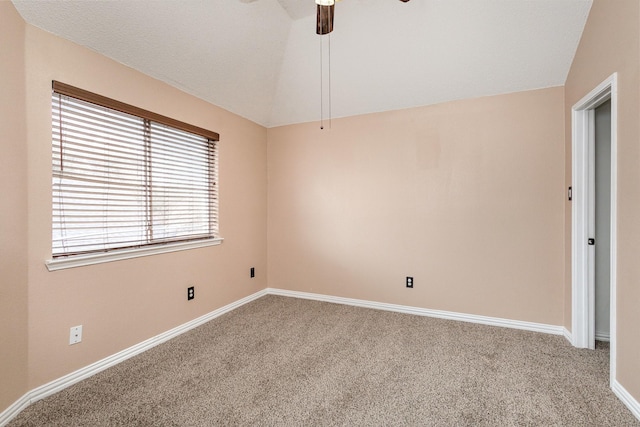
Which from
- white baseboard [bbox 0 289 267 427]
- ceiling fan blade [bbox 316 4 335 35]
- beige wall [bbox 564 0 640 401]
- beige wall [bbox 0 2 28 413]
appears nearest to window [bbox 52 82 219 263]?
beige wall [bbox 0 2 28 413]

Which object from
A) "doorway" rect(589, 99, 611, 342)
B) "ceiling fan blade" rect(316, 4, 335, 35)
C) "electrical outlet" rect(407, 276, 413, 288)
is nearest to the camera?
"ceiling fan blade" rect(316, 4, 335, 35)

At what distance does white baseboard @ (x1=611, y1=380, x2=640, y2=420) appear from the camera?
1.59 meters

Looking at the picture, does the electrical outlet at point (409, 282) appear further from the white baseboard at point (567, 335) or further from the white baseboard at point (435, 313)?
the white baseboard at point (567, 335)

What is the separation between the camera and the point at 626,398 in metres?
1.68

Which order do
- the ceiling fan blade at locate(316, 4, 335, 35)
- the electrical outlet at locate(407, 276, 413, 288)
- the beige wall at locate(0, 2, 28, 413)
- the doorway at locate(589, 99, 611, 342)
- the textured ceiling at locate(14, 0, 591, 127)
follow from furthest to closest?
the electrical outlet at locate(407, 276, 413, 288) < the doorway at locate(589, 99, 611, 342) < the textured ceiling at locate(14, 0, 591, 127) < the ceiling fan blade at locate(316, 4, 335, 35) < the beige wall at locate(0, 2, 28, 413)

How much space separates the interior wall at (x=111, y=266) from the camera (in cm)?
175

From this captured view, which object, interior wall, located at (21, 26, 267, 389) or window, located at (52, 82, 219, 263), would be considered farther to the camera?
window, located at (52, 82, 219, 263)

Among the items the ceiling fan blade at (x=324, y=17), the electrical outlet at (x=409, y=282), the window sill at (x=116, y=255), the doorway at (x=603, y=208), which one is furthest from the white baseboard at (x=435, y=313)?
the ceiling fan blade at (x=324, y=17)

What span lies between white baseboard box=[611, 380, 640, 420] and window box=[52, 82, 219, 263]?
3303mm

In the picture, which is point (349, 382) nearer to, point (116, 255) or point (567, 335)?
point (116, 255)

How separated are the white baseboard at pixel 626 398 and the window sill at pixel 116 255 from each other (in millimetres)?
3269

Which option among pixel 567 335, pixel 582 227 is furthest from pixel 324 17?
pixel 567 335

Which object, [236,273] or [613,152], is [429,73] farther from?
[236,273]

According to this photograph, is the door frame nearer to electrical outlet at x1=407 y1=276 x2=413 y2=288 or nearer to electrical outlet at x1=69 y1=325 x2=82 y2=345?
electrical outlet at x1=407 y1=276 x2=413 y2=288
